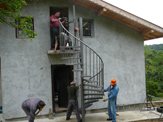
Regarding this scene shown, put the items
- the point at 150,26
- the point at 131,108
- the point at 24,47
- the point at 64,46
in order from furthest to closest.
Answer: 1. the point at 131,108
2. the point at 150,26
3. the point at 24,47
4. the point at 64,46

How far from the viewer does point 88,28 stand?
818 cm

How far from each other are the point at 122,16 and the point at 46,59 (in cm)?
369

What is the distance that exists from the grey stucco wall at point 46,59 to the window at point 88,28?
20 centimetres

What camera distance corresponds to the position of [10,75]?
7.01 metres

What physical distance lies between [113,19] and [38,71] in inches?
159

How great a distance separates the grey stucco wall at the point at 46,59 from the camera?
7023mm

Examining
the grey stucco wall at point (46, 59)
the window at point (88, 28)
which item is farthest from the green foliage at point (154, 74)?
the window at point (88, 28)

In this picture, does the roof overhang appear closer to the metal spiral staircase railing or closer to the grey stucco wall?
the grey stucco wall

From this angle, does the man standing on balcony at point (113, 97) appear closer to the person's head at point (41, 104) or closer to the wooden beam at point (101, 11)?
the person's head at point (41, 104)

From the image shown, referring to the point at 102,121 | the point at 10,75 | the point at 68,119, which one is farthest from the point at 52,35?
the point at 102,121

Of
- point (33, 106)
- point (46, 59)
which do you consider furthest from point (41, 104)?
point (46, 59)

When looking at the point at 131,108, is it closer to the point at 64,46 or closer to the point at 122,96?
the point at 122,96

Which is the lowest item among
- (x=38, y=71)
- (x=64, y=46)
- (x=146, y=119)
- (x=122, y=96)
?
(x=146, y=119)

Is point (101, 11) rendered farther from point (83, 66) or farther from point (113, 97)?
point (113, 97)
